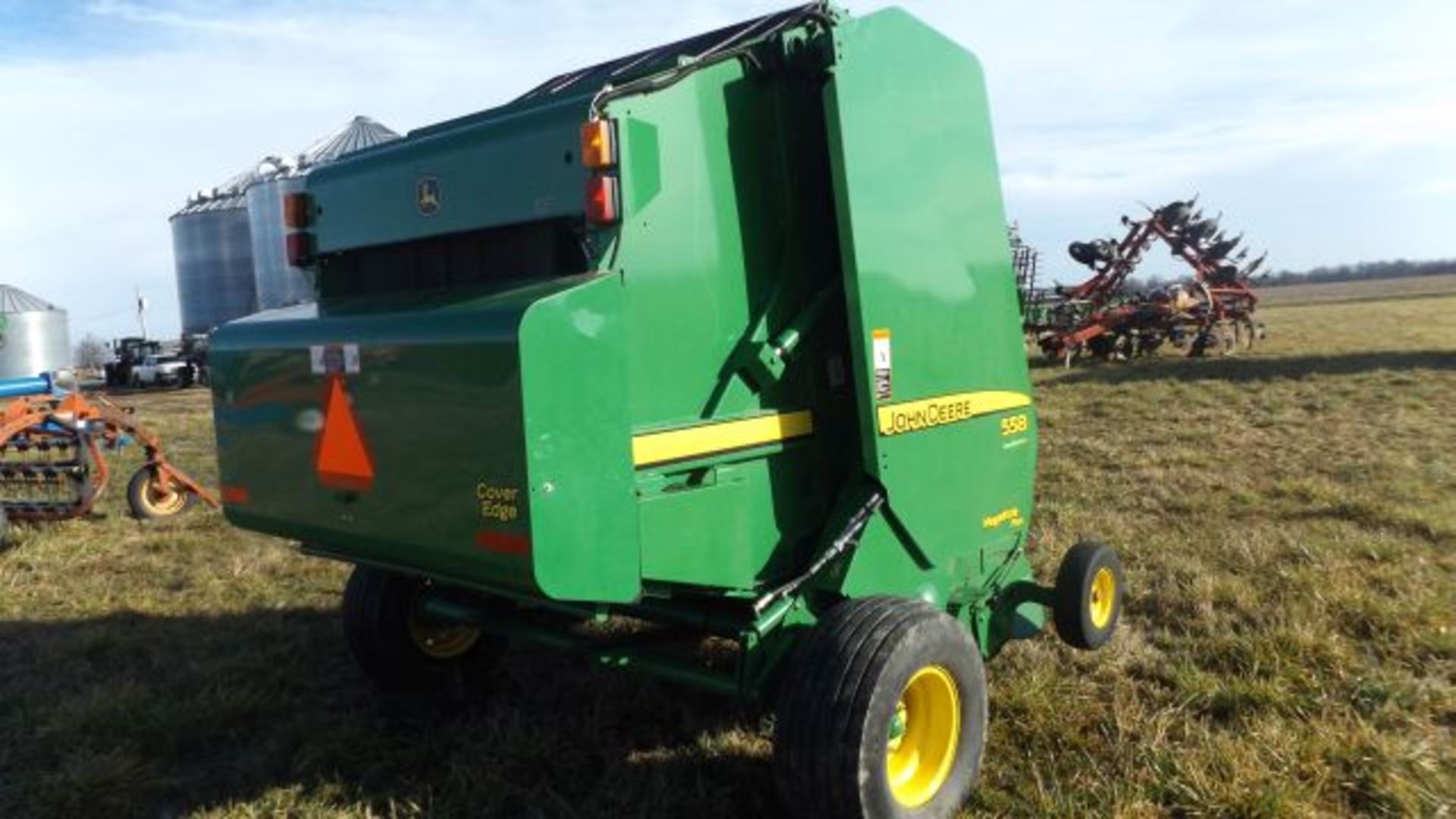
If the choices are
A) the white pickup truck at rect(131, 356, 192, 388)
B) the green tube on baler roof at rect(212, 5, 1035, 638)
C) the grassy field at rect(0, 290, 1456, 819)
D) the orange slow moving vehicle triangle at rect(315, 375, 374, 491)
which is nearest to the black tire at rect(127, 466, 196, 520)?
the grassy field at rect(0, 290, 1456, 819)

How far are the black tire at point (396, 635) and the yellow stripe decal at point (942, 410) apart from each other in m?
2.05

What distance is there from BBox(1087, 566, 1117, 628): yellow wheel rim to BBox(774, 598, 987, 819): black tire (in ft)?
4.09

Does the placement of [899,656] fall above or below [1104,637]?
above

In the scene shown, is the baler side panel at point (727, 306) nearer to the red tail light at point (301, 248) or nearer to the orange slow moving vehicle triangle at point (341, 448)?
the orange slow moving vehicle triangle at point (341, 448)

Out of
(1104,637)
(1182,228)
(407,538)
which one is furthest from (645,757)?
(1182,228)

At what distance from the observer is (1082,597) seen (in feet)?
13.6

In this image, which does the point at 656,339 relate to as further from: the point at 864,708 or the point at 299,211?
the point at 299,211

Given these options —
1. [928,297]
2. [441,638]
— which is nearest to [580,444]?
[928,297]

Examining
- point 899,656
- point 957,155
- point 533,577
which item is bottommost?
point 899,656

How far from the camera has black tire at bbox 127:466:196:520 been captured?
8.58m

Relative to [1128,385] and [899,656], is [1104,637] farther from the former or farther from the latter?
[1128,385]

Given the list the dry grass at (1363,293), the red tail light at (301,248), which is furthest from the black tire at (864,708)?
the dry grass at (1363,293)

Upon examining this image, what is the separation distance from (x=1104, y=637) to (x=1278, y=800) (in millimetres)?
1202

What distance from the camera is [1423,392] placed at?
12281mm
